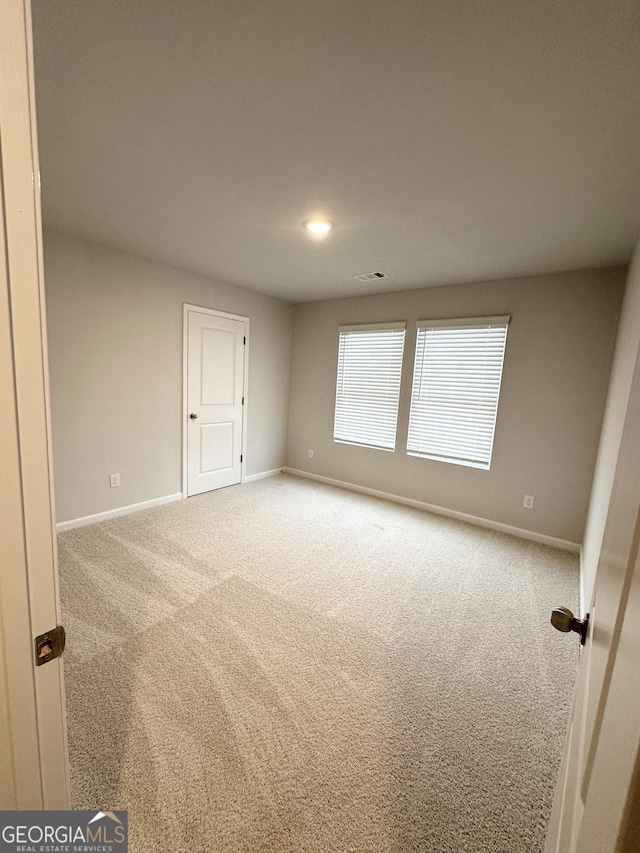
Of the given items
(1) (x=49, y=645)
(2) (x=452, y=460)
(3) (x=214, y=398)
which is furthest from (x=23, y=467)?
(2) (x=452, y=460)

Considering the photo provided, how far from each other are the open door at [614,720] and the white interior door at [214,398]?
3.77 m

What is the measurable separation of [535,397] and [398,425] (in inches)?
56.1

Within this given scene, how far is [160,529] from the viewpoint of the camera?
10.4 feet

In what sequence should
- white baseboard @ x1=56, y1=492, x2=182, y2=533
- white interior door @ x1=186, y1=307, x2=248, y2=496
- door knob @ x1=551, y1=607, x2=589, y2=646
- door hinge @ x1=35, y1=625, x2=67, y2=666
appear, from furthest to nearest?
white interior door @ x1=186, y1=307, x2=248, y2=496 → white baseboard @ x1=56, y1=492, x2=182, y2=533 → door knob @ x1=551, y1=607, x2=589, y2=646 → door hinge @ x1=35, y1=625, x2=67, y2=666

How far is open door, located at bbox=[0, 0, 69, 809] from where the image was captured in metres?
0.52

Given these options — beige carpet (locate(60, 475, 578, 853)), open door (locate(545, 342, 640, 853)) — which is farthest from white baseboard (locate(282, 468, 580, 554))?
open door (locate(545, 342, 640, 853))

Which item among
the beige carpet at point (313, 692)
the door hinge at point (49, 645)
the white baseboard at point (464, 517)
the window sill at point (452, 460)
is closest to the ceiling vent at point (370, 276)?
the window sill at point (452, 460)

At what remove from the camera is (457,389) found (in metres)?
3.72

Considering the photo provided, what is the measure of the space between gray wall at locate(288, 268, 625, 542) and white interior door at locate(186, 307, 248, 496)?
1614 millimetres

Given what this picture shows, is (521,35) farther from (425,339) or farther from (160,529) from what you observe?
(160,529)

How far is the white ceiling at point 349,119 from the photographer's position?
3.55ft

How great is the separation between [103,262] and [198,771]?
3.50 m

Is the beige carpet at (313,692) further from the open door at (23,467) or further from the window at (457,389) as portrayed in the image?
the window at (457,389)

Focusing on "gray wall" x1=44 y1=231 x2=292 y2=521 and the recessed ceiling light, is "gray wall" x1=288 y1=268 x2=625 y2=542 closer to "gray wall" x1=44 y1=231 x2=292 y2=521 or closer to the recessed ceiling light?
the recessed ceiling light
